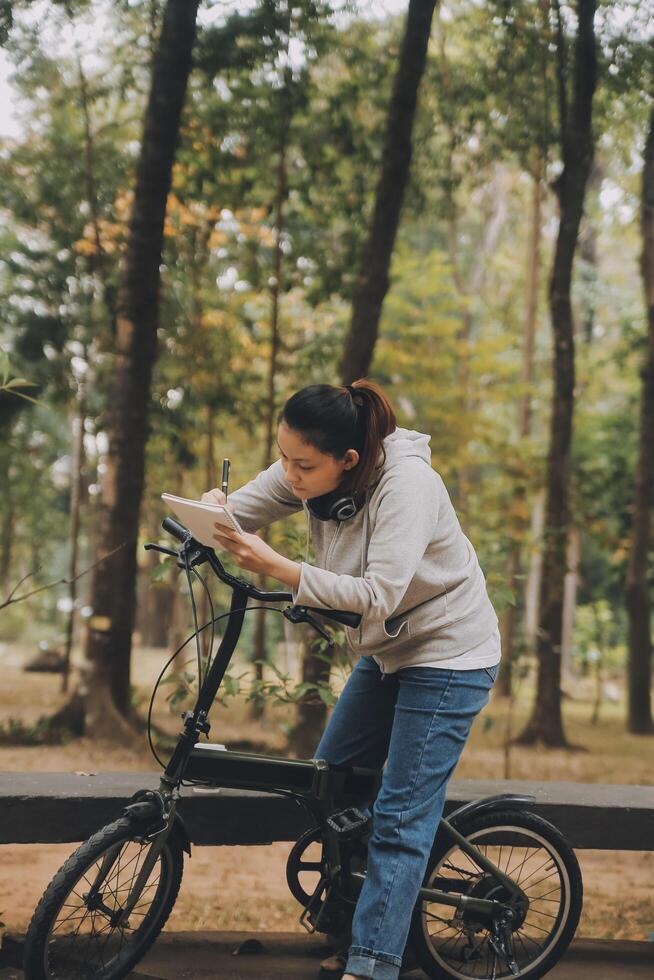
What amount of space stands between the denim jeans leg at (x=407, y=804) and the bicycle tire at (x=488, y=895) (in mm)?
347

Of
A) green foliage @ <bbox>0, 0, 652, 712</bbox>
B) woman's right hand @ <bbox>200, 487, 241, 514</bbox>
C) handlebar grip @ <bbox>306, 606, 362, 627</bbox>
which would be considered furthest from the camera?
green foliage @ <bbox>0, 0, 652, 712</bbox>

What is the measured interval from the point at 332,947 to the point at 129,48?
34.3 ft

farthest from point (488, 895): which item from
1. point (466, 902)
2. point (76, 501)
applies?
point (76, 501)

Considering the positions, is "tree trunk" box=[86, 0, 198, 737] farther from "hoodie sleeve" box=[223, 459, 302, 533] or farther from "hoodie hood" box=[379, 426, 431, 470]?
"hoodie hood" box=[379, 426, 431, 470]

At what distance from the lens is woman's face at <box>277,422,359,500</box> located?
2.83m

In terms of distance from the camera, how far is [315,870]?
10.8ft

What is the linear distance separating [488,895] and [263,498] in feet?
4.81

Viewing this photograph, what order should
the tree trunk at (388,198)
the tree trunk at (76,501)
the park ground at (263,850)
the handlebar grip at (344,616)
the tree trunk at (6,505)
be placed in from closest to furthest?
1. the handlebar grip at (344,616)
2. the park ground at (263,850)
3. the tree trunk at (388,198)
4. the tree trunk at (76,501)
5. the tree trunk at (6,505)

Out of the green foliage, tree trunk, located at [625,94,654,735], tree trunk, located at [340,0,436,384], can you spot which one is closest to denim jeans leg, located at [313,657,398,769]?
tree trunk, located at [340,0,436,384]

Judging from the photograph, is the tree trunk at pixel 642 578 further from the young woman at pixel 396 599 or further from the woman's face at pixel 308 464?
the woman's face at pixel 308 464

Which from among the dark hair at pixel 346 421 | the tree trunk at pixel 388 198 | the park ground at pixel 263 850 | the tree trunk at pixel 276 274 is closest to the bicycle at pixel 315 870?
the dark hair at pixel 346 421

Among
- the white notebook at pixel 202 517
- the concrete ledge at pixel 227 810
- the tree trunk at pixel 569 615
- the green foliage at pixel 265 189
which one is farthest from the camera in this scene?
the tree trunk at pixel 569 615

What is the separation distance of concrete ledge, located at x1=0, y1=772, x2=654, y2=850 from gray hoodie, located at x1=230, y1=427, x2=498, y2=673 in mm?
855

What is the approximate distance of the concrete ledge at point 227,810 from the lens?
3463mm
